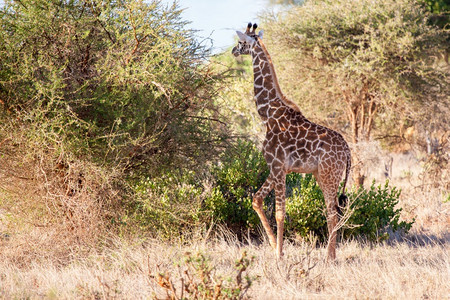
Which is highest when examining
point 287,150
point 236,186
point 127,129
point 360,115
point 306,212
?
point 360,115

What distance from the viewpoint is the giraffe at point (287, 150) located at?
19.4ft

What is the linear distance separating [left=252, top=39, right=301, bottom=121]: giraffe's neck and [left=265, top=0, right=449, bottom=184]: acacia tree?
6685 mm

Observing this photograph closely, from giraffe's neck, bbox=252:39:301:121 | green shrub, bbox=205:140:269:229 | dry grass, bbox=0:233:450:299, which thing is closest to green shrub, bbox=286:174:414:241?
green shrub, bbox=205:140:269:229

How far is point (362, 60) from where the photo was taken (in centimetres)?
1260

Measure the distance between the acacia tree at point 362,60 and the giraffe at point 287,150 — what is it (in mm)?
6710

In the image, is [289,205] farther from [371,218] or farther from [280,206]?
[280,206]

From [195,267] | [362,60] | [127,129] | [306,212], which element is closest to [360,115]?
[362,60]

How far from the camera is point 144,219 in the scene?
7.34 meters

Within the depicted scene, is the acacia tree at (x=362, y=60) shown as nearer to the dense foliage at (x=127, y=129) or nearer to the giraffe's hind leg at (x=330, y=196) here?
the dense foliage at (x=127, y=129)

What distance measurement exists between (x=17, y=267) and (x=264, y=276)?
3011 mm

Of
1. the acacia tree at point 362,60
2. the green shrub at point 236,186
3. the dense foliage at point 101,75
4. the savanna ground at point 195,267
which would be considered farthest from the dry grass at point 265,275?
the acacia tree at point 362,60

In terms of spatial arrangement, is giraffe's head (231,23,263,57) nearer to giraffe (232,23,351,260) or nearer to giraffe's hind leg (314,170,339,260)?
giraffe (232,23,351,260)

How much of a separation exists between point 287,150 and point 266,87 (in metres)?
0.80

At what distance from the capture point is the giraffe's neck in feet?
20.0
